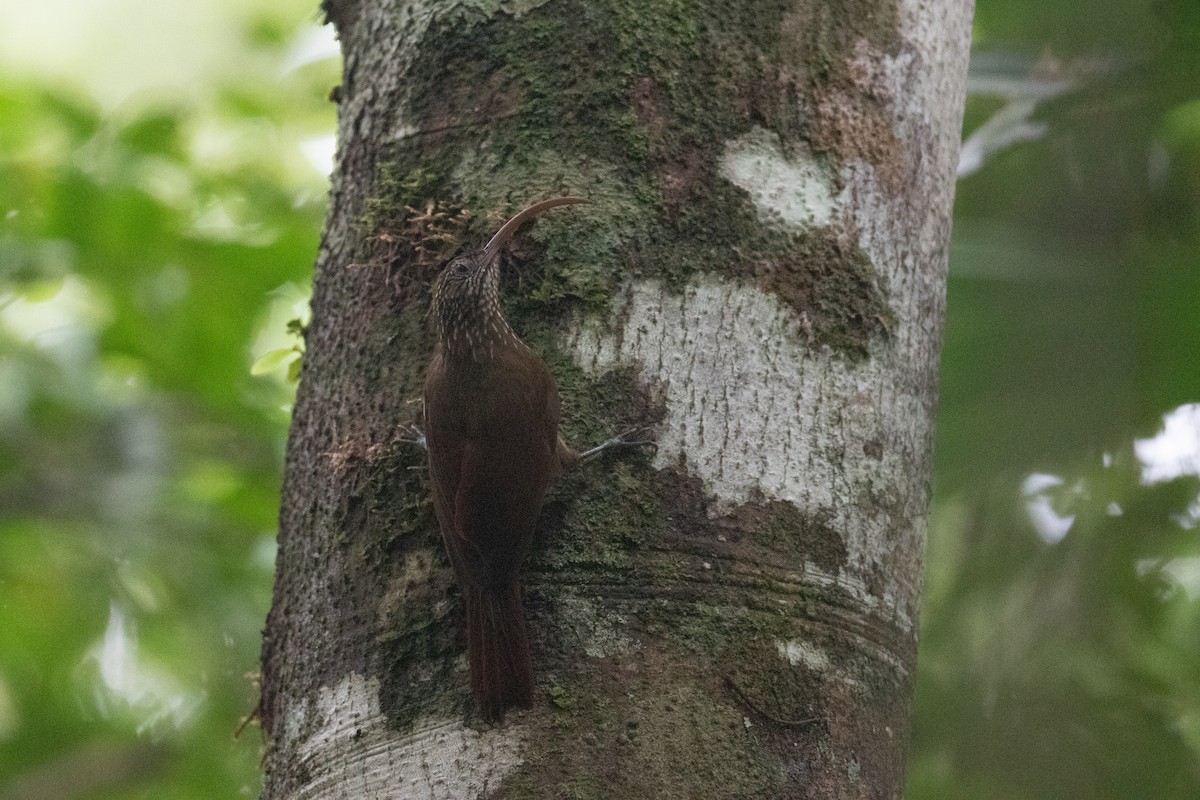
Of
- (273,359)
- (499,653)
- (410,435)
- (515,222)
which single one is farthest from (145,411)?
(499,653)

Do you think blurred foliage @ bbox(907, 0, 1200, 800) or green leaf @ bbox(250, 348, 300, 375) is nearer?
green leaf @ bbox(250, 348, 300, 375)

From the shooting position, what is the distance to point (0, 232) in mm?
5285

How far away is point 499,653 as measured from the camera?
198cm

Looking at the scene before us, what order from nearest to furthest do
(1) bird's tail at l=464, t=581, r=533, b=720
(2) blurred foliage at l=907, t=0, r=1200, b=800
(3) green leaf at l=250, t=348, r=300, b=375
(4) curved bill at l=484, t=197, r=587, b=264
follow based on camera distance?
(1) bird's tail at l=464, t=581, r=533, b=720 → (4) curved bill at l=484, t=197, r=587, b=264 → (3) green leaf at l=250, t=348, r=300, b=375 → (2) blurred foliage at l=907, t=0, r=1200, b=800

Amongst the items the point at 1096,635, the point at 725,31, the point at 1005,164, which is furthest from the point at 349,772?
the point at 1005,164

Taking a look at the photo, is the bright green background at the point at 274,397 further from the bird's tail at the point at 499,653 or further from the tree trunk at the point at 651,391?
the bird's tail at the point at 499,653

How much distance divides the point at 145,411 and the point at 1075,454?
11.4ft

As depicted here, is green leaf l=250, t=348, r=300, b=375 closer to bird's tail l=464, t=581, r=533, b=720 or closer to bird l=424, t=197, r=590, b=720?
bird l=424, t=197, r=590, b=720

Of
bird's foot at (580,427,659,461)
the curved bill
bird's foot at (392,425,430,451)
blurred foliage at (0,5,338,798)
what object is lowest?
bird's foot at (580,427,659,461)

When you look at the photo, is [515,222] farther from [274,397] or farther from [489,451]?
[274,397]

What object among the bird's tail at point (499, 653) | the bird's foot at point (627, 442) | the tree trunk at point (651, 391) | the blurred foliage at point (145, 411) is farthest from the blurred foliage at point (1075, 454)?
the blurred foliage at point (145, 411)

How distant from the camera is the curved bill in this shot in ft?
7.91

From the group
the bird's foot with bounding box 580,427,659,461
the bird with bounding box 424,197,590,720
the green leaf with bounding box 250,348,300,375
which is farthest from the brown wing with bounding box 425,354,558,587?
the green leaf with bounding box 250,348,300,375

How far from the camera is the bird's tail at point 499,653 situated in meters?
1.98
